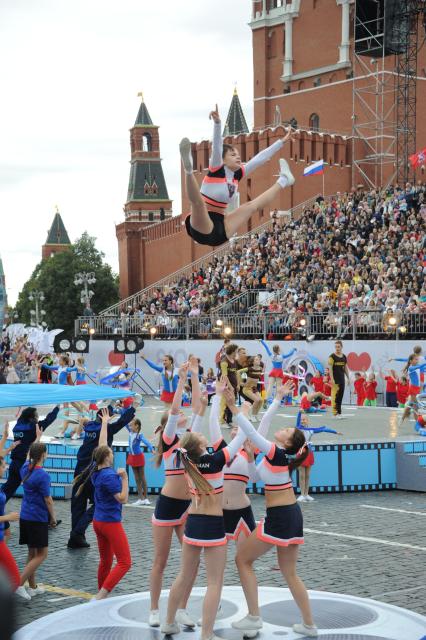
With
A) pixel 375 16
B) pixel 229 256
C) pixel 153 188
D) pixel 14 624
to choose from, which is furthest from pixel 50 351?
pixel 153 188

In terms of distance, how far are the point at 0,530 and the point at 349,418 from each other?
49.1ft

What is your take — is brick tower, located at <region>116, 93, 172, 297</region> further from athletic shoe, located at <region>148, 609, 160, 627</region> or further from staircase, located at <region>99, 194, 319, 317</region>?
athletic shoe, located at <region>148, 609, 160, 627</region>

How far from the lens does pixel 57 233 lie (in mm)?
128000

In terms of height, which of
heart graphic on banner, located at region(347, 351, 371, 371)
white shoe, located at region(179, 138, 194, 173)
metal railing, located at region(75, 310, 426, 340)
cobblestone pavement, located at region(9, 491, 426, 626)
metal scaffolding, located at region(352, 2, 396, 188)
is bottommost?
cobblestone pavement, located at region(9, 491, 426, 626)

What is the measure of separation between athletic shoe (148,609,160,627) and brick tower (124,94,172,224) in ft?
267

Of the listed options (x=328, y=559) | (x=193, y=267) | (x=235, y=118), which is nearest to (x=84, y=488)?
(x=328, y=559)

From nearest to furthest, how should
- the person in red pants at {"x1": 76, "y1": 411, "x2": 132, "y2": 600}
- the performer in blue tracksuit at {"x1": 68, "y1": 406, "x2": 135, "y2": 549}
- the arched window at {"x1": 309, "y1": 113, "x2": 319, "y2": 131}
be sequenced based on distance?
1. the person in red pants at {"x1": 76, "y1": 411, "x2": 132, "y2": 600}
2. the performer in blue tracksuit at {"x1": 68, "y1": 406, "x2": 135, "y2": 549}
3. the arched window at {"x1": 309, "y1": 113, "x2": 319, "y2": 131}

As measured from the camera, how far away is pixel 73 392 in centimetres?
1202

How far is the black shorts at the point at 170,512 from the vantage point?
8.27m

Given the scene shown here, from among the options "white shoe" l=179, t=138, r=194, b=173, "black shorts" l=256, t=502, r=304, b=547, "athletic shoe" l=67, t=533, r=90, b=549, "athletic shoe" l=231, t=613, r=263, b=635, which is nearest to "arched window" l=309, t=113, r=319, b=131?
"athletic shoe" l=67, t=533, r=90, b=549

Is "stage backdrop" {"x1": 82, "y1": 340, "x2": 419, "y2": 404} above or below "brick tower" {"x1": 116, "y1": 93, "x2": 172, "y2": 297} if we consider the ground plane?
below

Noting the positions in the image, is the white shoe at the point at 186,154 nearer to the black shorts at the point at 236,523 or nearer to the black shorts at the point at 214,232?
the black shorts at the point at 214,232

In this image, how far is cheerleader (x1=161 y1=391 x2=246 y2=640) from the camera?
7496mm

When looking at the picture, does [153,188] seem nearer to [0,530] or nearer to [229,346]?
[229,346]
